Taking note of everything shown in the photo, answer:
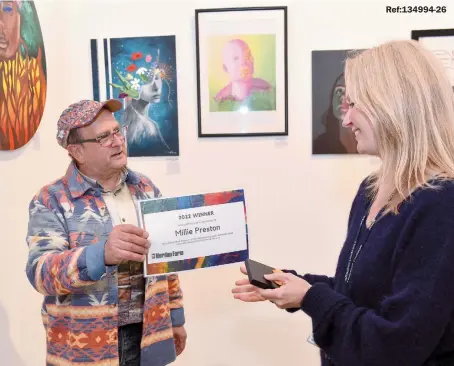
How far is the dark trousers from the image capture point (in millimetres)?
1605

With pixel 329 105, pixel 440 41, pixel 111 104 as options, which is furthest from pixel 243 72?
pixel 440 41

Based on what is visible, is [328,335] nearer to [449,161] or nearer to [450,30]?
[449,161]

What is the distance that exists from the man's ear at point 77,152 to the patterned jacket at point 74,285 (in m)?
0.05

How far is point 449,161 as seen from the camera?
3.38 feet

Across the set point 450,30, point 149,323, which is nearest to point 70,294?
point 149,323

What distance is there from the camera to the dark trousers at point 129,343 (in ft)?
5.27

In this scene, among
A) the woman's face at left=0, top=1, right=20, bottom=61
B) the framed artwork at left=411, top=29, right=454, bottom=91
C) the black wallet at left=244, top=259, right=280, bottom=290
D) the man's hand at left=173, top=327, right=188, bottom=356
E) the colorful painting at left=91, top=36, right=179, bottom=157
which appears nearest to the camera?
the black wallet at left=244, top=259, right=280, bottom=290

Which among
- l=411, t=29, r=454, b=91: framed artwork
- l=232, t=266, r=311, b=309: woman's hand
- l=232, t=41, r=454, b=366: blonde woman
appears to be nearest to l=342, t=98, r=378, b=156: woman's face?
l=232, t=41, r=454, b=366: blonde woman

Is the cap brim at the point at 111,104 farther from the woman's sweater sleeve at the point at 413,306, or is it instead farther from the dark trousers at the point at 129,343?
the woman's sweater sleeve at the point at 413,306

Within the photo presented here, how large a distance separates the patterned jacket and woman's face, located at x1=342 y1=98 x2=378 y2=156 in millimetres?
834

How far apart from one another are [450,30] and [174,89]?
1370mm

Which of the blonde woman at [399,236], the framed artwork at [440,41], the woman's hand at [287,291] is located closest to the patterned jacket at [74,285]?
the woman's hand at [287,291]

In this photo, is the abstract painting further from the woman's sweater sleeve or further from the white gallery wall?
the woman's sweater sleeve

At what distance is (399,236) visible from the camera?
1015 millimetres
